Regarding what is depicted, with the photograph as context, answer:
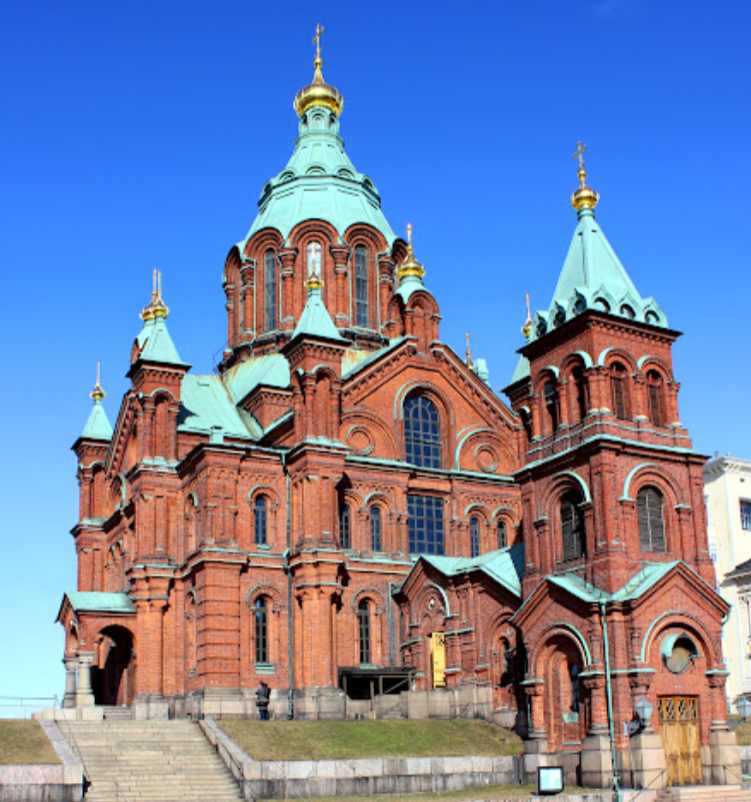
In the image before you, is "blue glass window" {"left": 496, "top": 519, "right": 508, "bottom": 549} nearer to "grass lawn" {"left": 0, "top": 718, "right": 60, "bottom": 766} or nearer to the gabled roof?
the gabled roof

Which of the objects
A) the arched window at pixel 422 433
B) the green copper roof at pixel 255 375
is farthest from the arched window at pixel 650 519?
the green copper roof at pixel 255 375

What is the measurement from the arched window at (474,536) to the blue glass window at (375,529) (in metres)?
4.20

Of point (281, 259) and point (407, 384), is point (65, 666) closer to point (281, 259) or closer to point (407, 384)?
A: point (407, 384)

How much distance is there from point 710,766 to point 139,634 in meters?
20.5

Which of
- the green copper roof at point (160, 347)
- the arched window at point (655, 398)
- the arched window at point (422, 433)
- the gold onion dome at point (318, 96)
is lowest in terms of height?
the arched window at point (655, 398)

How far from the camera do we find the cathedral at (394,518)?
3197 cm

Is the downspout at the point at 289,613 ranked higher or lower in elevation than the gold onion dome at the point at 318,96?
lower

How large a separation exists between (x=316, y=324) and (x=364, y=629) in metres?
11.4

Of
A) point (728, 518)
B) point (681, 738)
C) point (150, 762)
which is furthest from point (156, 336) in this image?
point (728, 518)

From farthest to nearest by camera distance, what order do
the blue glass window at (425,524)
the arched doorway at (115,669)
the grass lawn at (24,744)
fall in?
the blue glass window at (425,524) < the arched doorway at (115,669) < the grass lawn at (24,744)

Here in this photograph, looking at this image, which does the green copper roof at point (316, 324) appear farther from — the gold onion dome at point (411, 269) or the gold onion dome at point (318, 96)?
the gold onion dome at point (318, 96)

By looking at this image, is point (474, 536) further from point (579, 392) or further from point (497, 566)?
point (579, 392)

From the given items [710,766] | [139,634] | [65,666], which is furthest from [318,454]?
[710,766]

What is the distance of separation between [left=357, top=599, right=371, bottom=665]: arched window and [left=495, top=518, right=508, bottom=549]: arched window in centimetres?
709
